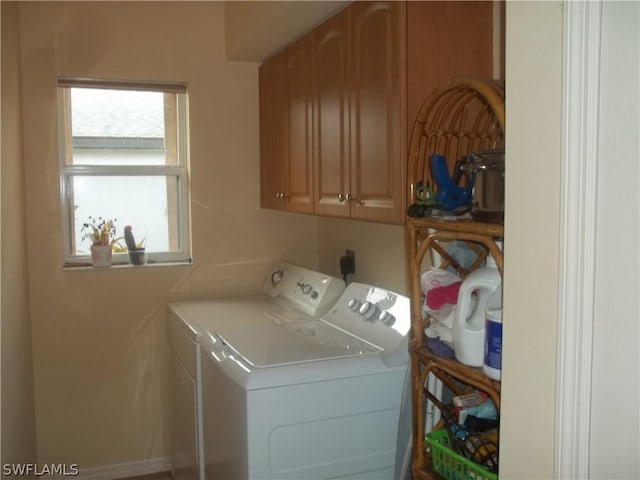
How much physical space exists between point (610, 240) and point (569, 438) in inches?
11.2

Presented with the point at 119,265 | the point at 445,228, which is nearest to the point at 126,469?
the point at 119,265

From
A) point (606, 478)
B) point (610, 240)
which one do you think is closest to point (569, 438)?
point (606, 478)

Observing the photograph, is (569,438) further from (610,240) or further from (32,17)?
(32,17)

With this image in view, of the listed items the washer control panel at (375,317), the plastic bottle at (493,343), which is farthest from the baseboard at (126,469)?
the plastic bottle at (493,343)

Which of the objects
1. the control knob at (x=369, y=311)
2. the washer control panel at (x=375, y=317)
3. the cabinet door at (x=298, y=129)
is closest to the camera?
the washer control panel at (x=375, y=317)

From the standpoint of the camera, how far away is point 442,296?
1.46m

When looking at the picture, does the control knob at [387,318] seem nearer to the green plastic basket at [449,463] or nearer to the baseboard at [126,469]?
Result: the green plastic basket at [449,463]

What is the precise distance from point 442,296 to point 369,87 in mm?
791

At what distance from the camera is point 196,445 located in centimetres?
240

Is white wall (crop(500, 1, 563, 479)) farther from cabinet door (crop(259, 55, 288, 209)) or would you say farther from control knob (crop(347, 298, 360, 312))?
cabinet door (crop(259, 55, 288, 209))

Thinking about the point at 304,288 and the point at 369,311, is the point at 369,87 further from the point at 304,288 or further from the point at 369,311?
the point at 304,288

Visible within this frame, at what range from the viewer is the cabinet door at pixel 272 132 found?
282 centimetres

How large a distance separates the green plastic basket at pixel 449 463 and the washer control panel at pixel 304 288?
1.14 meters

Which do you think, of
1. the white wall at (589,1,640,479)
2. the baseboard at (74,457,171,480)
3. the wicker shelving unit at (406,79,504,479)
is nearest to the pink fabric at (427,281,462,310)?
the wicker shelving unit at (406,79,504,479)
